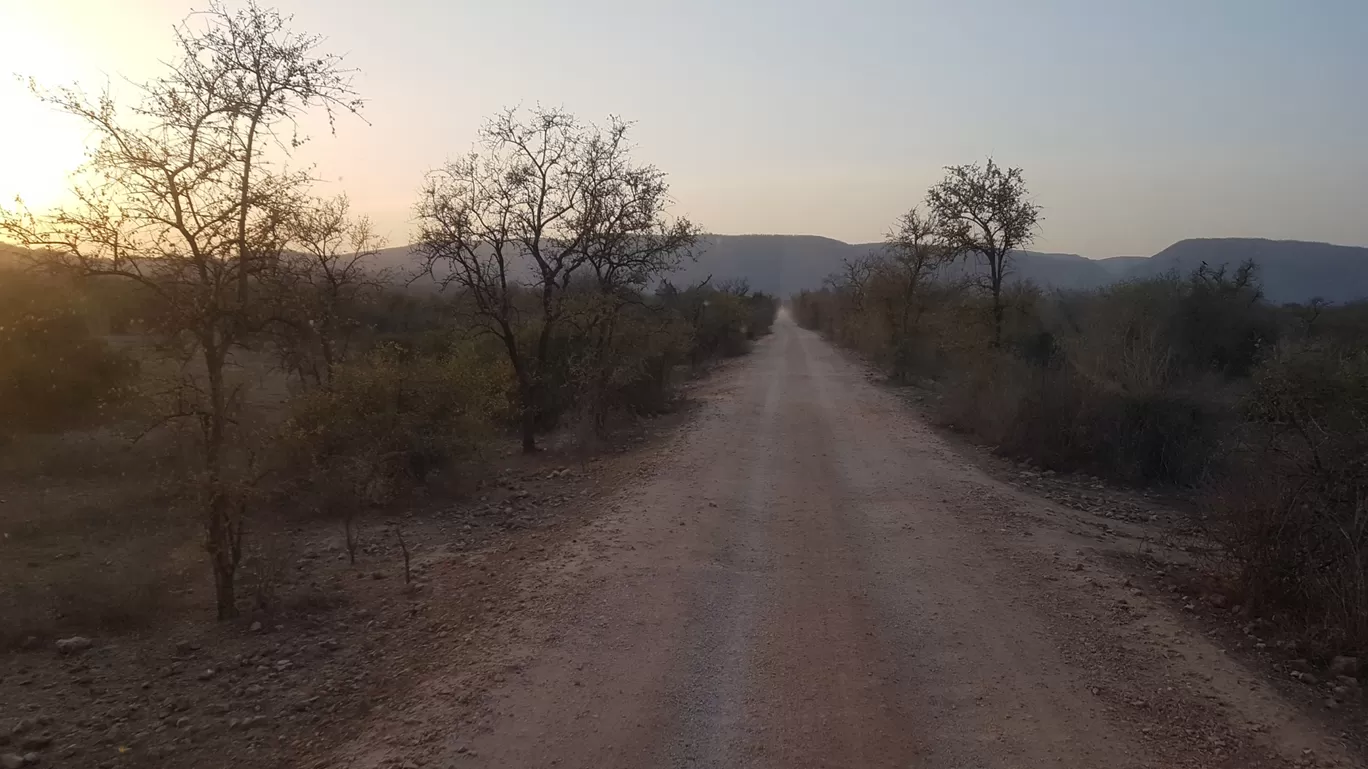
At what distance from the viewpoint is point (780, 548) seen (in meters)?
9.16

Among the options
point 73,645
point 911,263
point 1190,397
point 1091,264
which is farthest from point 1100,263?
point 73,645

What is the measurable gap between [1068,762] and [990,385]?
43.9 ft

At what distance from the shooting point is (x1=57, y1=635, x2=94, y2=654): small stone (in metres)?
6.66

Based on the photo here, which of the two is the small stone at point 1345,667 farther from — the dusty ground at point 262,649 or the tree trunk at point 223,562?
the tree trunk at point 223,562

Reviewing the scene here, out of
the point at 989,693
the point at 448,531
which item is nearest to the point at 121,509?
the point at 448,531

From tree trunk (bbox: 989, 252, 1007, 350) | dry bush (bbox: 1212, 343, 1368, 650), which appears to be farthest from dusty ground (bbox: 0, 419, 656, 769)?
tree trunk (bbox: 989, 252, 1007, 350)

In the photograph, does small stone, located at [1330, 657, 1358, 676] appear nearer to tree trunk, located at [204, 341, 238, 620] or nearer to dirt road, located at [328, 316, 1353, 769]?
dirt road, located at [328, 316, 1353, 769]

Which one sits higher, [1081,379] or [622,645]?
[1081,379]

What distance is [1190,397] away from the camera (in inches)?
520

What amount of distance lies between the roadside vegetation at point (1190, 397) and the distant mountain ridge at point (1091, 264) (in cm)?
836

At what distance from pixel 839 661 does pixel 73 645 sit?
591 cm

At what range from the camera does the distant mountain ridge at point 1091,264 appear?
8562 centimetres

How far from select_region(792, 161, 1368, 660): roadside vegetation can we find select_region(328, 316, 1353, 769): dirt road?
0.96 m

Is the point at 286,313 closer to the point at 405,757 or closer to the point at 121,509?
the point at 405,757
